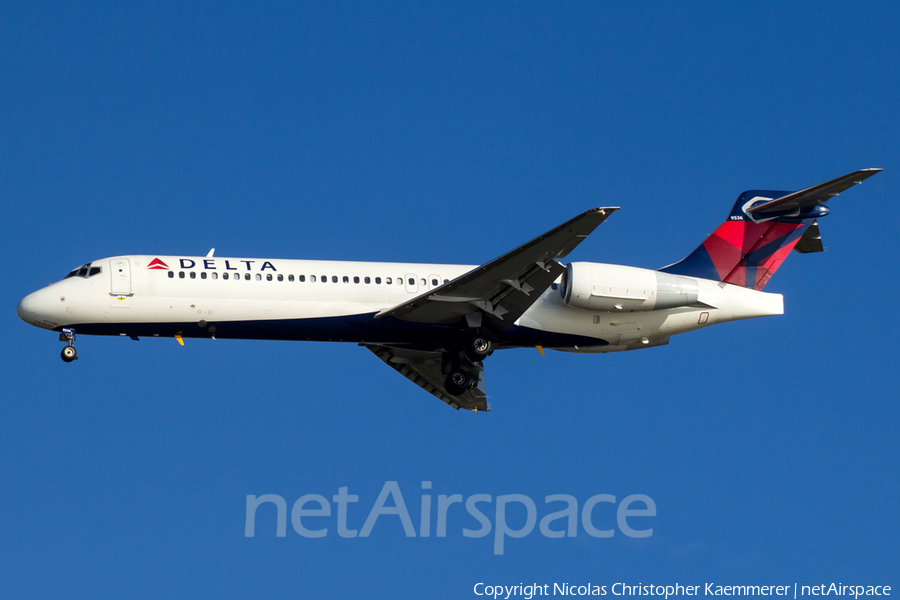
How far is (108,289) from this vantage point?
2592 cm

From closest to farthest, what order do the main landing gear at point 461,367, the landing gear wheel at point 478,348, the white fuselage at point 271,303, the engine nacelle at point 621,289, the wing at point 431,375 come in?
the white fuselage at point 271,303, the engine nacelle at point 621,289, the landing gear wheel at point 478,348, the main landing gear at point 461,367, the wing at point 431,375

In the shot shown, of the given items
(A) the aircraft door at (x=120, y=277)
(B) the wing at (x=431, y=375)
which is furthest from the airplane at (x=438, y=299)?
(B) the wing at (x=431, y=375)

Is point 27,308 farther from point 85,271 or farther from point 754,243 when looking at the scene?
point 754,243

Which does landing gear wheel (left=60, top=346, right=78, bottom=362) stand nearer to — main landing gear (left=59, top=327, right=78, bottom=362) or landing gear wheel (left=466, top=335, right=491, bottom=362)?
main landing gear (left=59, top=327, right=78, bottom=362)

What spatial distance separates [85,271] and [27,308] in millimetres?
1637

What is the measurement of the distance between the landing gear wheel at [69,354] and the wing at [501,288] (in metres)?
7.49

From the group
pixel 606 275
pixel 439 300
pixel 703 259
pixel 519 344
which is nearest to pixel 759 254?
pixel 703 259

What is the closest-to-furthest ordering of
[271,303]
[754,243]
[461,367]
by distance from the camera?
[271,303] < [461,367] < [754,243]

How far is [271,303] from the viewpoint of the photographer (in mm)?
26141

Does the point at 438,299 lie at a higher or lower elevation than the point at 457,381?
higher

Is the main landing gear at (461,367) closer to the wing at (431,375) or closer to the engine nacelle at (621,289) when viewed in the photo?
the wing at (431,375)

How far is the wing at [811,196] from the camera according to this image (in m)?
26.2

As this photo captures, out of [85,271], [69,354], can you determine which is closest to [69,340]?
[69,354]

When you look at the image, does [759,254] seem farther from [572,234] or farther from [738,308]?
[572,234]
